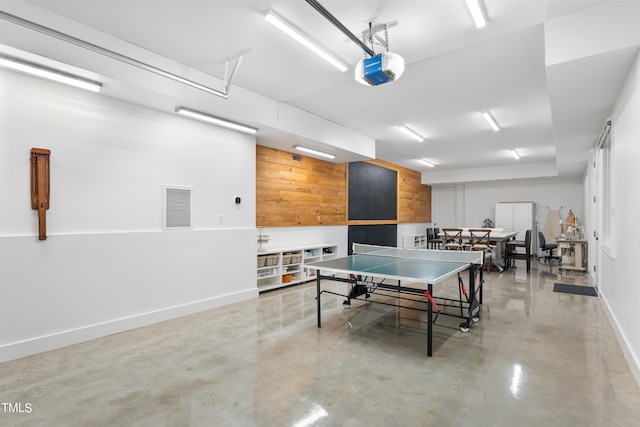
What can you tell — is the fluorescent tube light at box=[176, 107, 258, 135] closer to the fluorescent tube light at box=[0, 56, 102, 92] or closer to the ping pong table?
the fluorescent tube light at box=[0, 56, 102, 92]

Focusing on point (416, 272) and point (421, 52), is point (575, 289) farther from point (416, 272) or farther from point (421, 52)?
point (421, 52)

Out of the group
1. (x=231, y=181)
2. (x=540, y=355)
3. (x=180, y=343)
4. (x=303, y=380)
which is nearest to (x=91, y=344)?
(x=180, y=343)

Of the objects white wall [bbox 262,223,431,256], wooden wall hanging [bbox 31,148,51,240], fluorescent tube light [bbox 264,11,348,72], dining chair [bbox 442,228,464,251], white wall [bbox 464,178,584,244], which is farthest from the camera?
white wall [bbox 464,178,584,244]

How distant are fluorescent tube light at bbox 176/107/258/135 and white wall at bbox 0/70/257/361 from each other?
1.01 feet

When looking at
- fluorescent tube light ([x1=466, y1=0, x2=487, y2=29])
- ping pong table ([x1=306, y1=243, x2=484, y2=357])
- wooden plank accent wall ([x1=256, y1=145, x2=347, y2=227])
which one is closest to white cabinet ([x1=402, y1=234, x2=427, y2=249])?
wooden plank accent wall ([x1=256, y1=145, x2=347, y2=227])

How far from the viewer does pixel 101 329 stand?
3.94 meters

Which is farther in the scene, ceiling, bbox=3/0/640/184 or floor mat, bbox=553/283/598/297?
floor mat, bbox=553/283/598/297

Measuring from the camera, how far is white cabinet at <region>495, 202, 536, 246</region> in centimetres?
1177

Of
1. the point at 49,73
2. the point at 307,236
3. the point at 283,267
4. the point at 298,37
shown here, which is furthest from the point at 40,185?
the point at 307,236

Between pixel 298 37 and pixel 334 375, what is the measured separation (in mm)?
3302

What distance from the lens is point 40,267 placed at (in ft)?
11.5

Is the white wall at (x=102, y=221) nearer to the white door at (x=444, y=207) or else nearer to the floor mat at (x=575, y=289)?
the floor mat at (x=575, y=289)

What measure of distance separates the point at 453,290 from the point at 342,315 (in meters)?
2.69

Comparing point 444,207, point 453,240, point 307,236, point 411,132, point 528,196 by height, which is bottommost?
point 453,240
